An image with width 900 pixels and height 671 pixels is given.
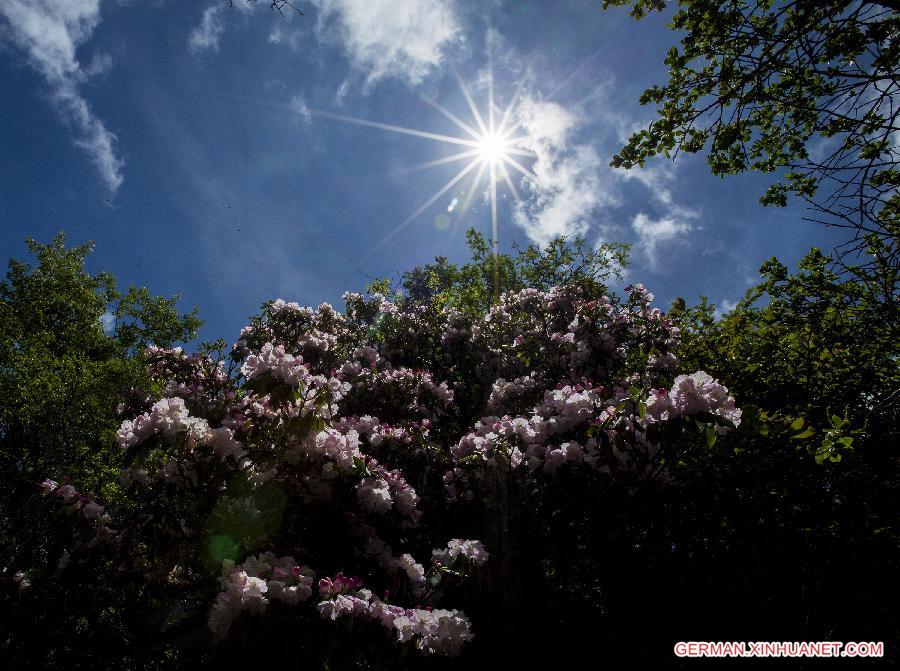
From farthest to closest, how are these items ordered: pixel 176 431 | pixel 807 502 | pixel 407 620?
pixel 807 502
pixel 176 431
pixel 407 620

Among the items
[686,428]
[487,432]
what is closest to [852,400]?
[686,428]

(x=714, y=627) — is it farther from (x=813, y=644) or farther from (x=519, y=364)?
(x=519, y=364)

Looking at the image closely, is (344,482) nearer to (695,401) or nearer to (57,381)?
(695,401)

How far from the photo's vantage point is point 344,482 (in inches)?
174

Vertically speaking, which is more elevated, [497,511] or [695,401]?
[695,401]

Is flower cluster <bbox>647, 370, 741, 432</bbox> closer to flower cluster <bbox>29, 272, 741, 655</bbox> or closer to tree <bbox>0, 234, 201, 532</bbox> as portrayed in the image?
flower cluster <bbox>29, 272, 741, 655</bbox>

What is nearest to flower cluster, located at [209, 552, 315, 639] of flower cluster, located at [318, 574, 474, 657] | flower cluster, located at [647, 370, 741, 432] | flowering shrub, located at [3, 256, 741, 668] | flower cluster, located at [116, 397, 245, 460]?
flowering shrub, located at [3, 256, 741, 668]

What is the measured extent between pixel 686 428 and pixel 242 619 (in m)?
3.93

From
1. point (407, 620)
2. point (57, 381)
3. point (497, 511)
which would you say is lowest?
point (407, 620)

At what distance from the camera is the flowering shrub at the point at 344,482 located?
341 centimetres

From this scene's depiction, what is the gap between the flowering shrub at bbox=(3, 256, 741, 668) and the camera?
3408mm

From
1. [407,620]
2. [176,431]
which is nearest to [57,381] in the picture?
[176,431]

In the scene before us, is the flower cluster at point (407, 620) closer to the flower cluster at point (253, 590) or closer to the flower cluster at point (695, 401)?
the flower cluster at point (253, 590)

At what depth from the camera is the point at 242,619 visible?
3174mm
